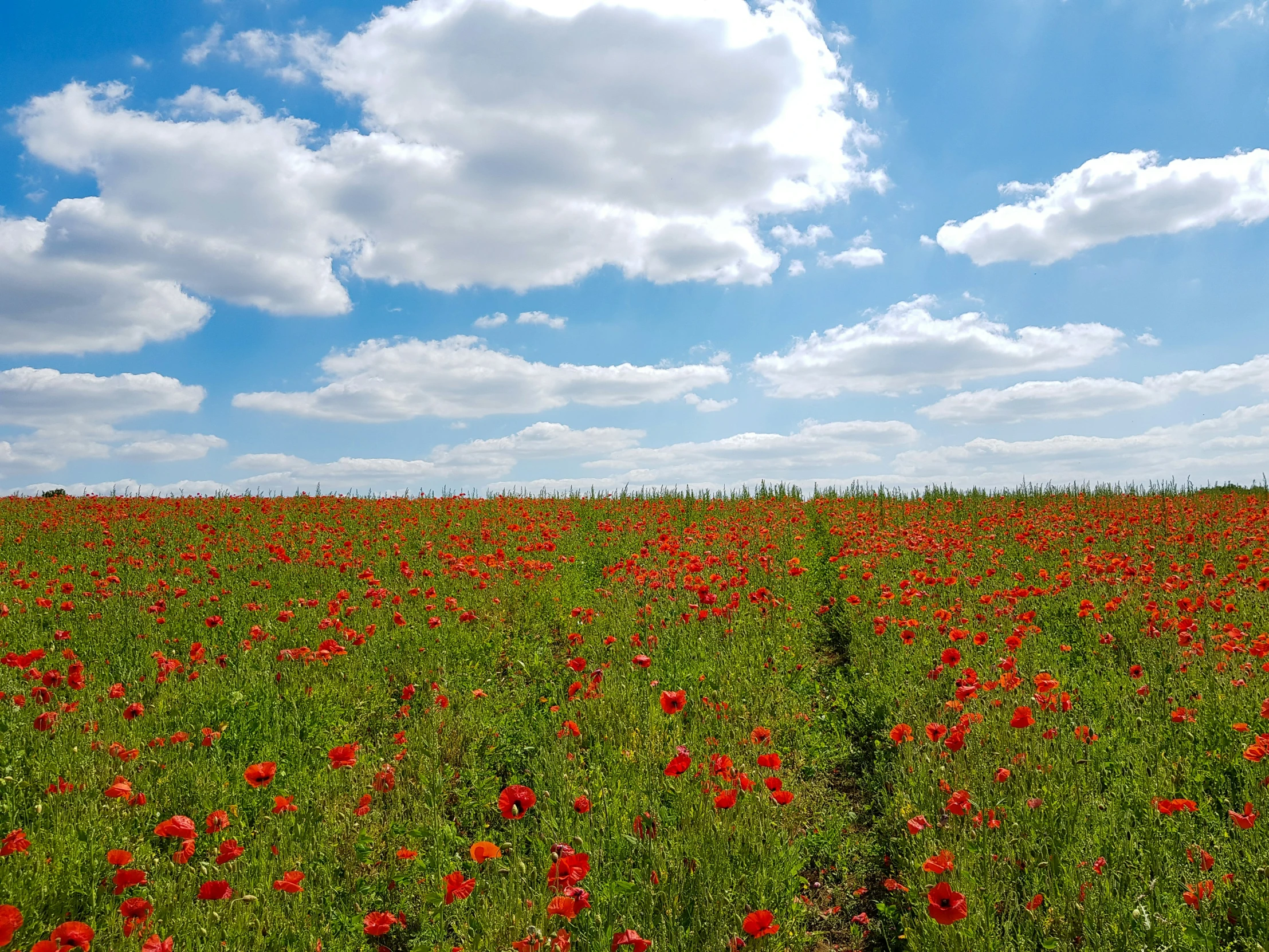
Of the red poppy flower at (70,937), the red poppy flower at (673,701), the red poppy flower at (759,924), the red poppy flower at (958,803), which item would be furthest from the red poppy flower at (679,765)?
the red poppy flower at (70,937)

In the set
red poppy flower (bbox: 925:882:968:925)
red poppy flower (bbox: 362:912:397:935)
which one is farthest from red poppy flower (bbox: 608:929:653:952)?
red poppy flower (bbox: 925:882:968:925)

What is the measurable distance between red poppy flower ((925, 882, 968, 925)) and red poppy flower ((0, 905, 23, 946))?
12.2ft

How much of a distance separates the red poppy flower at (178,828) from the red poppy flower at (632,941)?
2.14 meters

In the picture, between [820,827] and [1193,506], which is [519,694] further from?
[1193,506]

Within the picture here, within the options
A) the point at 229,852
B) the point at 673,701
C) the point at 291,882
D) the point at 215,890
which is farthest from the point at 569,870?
the point at 229,852

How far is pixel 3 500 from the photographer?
60.5 ft

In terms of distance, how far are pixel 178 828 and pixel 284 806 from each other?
24.3 inches

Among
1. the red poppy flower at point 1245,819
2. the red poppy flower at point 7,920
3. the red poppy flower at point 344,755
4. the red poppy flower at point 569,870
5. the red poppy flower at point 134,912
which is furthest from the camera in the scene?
the red poppy flower at point 344,755

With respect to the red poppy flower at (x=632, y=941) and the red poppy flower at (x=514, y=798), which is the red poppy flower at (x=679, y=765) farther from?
the red poppy flower at (x=632, y=941)

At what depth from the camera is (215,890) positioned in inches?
139

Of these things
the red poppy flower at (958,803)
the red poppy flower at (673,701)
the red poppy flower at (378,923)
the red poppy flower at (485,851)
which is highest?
the red poppy flower at (673,701)

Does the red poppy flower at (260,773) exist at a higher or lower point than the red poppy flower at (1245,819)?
higher

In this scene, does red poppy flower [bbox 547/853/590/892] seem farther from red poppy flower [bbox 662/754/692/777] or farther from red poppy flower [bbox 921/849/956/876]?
red poppy flower [bbox 921/849/956/876]

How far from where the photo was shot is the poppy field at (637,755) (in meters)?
3.75
